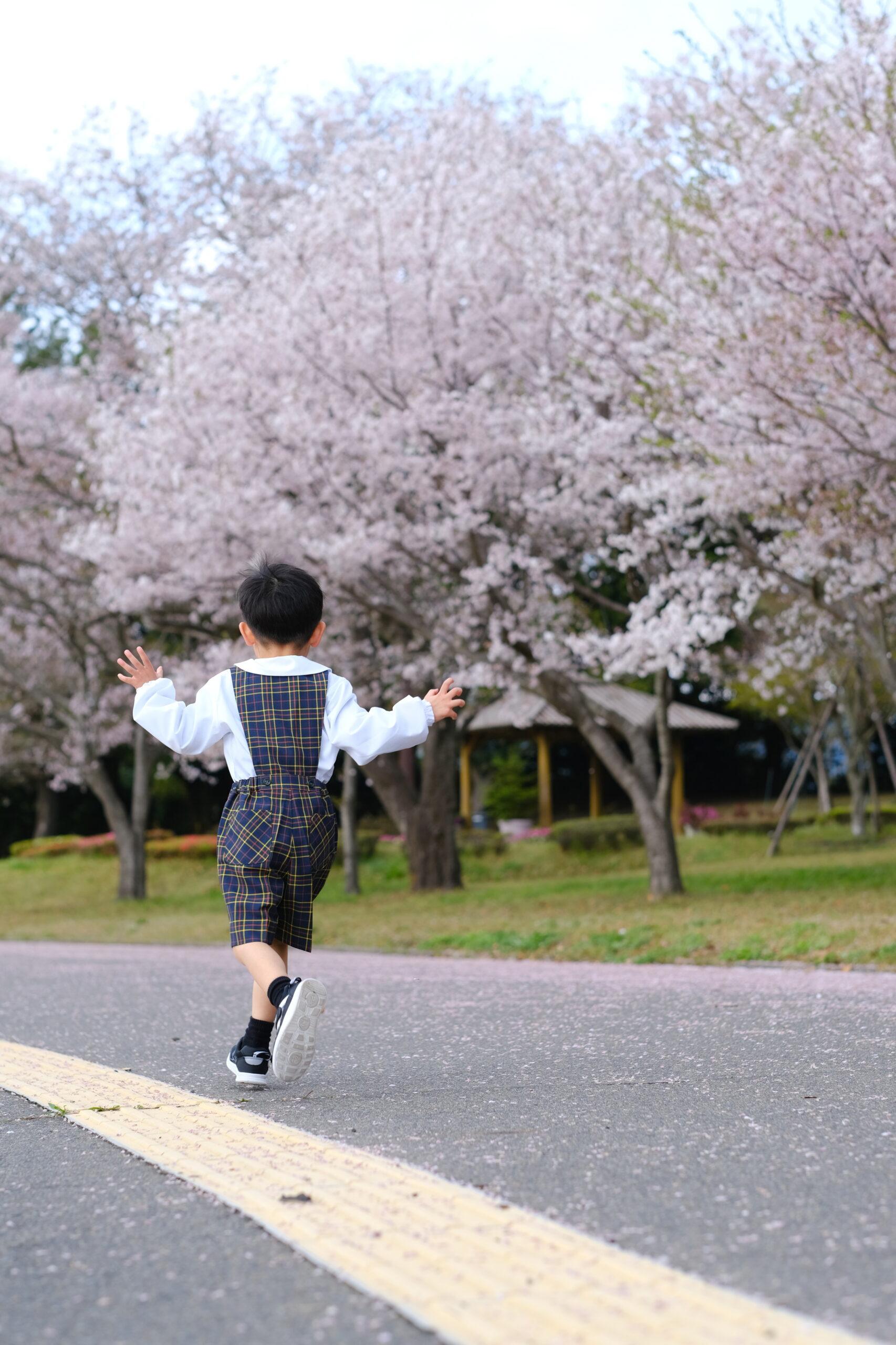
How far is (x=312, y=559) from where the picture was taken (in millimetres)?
15836

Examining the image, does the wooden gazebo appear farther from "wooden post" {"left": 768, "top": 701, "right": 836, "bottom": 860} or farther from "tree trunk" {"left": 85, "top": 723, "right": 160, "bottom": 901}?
"tree trunk" {"left": 85, "top": 723, "right": 160, "bottom": 901}

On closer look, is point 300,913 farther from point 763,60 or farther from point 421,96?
point 421,96

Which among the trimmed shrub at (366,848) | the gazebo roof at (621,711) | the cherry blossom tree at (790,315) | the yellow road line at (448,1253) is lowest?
the trimmed shrub at (366,848)

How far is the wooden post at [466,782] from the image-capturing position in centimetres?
→ 3203

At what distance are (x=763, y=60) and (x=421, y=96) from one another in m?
10.7

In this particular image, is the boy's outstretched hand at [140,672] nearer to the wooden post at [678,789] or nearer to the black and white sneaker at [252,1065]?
the black and white sneaker at [252,1065]

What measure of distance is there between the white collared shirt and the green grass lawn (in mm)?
4705

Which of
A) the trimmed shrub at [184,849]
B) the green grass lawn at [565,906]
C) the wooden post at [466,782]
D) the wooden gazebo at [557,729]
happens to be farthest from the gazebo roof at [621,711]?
the trimmed shrub at [184,849]

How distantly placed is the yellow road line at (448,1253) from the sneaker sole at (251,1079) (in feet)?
2.18

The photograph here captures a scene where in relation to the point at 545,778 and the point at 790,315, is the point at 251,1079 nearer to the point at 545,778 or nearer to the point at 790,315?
the point at 790,315

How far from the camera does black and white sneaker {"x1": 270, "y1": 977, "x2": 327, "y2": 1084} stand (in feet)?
12.9

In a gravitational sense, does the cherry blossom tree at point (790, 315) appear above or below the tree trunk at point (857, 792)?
above

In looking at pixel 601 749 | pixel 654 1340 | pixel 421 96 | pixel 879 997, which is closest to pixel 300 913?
pixel 654 1340

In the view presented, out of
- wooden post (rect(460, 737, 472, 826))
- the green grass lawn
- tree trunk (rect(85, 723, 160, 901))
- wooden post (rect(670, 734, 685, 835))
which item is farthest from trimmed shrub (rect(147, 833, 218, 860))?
wooden post (rect(670, 734, 685, 835))
